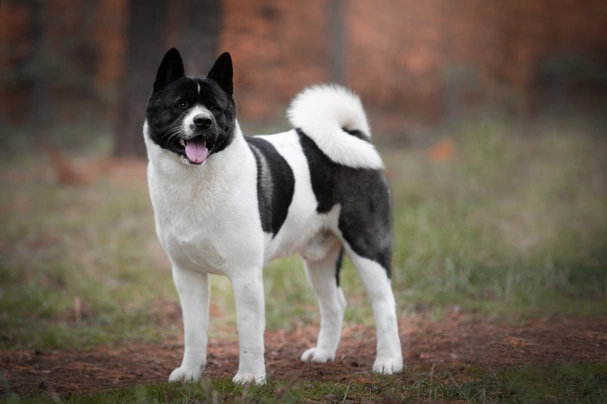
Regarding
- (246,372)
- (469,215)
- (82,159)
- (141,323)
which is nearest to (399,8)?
(82,159)

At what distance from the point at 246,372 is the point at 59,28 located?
18828 mm

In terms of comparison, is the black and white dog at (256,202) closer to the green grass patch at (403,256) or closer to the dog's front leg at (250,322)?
the dog's front leg at (250,322)

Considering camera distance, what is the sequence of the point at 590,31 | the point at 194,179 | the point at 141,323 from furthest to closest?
the point at 590,31 < the point at 141,323 < the point at 194,179

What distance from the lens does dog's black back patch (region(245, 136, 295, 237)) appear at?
383cm

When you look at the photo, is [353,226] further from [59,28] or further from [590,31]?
[590,31]

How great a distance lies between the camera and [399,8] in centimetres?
2150

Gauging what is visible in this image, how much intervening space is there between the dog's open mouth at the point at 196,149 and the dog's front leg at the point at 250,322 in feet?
2.25

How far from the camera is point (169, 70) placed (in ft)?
12.1

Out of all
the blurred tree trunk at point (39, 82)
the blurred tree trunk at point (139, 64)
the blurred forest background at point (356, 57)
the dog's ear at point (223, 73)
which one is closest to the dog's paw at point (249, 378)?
the dog's ear at point (223, 73)

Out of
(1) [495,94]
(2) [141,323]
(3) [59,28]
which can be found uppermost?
(3) [59,28]

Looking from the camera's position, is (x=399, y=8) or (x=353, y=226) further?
(x=399, y=8)

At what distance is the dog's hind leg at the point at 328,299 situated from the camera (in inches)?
180

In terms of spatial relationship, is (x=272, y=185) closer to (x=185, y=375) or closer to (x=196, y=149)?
(x=196, y=149)

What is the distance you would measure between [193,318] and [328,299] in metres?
1.02
